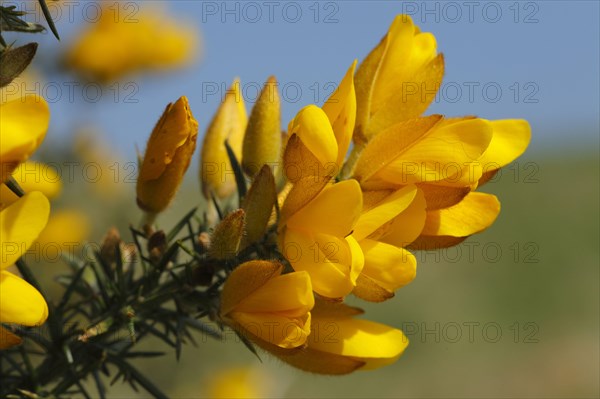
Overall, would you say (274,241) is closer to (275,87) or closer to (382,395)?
(275,87)

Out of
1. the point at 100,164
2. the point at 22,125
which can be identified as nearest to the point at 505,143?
the point at 22,125

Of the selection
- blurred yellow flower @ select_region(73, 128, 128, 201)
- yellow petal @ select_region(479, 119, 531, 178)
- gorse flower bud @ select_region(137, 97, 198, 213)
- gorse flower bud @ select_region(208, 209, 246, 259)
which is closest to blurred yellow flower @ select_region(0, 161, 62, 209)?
gorse flower bud @ select_region(137, 97, 198, 213)

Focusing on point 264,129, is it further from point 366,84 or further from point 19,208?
point 19,208

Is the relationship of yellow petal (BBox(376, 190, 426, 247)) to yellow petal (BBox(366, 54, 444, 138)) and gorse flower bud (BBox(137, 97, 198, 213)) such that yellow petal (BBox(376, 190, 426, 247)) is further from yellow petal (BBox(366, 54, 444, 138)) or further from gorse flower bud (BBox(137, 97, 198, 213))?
gorse flower bud (BBox(137, 97, 198, 213))

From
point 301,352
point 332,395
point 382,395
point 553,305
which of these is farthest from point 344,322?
point 553,305

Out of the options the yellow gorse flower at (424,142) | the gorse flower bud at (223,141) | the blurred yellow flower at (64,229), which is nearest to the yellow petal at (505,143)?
the yellow gorse flower at (424,142)

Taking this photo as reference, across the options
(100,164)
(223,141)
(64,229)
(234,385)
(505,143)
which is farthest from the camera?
(100,164)
